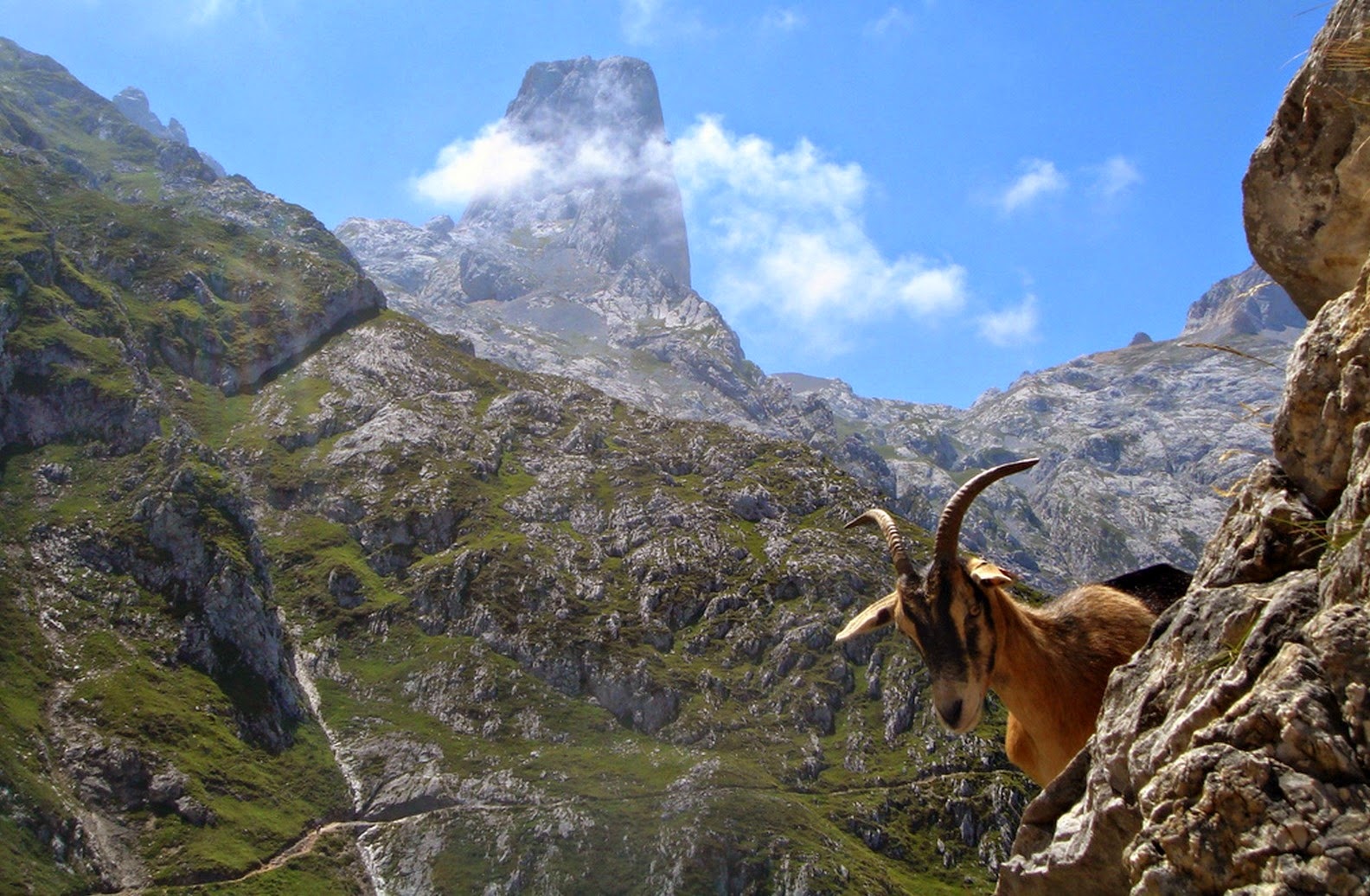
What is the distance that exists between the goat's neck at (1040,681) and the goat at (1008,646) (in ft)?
0.03

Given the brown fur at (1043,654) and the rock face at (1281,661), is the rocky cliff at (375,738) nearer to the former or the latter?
the brown fur at (1043,654)

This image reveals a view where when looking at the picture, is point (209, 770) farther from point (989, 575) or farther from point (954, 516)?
point (989, 575)

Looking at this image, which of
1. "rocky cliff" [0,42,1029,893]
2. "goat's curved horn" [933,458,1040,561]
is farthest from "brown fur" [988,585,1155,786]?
"rocky cliff" [0,42,1029,893]

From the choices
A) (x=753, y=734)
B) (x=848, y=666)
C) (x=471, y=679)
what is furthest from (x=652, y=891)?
(x=848, y=666)

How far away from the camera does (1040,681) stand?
39.4 feet

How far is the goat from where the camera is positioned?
11.8 meters

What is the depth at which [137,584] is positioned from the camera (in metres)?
169

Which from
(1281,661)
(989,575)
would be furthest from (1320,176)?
(1281,661)

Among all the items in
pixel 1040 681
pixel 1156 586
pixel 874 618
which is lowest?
pixel 1040 681

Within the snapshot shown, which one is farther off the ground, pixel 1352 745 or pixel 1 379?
pixel 1 379

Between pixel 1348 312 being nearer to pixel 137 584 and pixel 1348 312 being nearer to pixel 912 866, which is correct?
pixel 912 866

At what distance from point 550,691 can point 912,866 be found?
229 feet

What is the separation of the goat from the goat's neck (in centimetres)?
1

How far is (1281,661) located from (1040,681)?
533 cm
